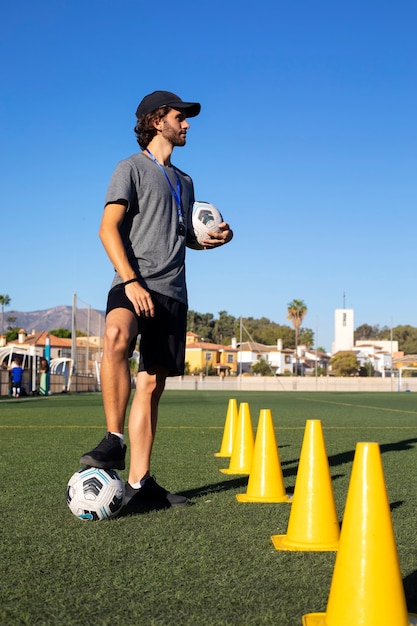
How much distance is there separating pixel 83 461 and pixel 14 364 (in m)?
23.9

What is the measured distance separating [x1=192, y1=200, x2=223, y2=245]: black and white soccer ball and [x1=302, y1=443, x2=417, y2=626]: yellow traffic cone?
259cm

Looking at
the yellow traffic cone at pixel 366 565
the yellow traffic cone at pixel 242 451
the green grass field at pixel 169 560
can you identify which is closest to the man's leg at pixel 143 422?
the green grass field at pixel 169 560

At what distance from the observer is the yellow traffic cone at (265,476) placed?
4824 millimetres

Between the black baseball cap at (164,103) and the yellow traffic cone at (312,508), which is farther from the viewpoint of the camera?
the black baseball cap at (164,103)

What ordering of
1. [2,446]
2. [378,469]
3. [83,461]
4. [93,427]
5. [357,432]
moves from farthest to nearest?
1. [93,427]
2. [357,432]
3. [2,446]
4. [83,461]
5. [378,469]

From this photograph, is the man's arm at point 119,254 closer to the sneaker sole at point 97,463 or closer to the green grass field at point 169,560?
the sneaker sole at point 97,463

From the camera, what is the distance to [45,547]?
3.38 meters

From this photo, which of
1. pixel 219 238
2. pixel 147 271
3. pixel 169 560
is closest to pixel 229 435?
pixel 219 238

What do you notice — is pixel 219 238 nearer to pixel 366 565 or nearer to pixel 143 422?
pixel 143 422

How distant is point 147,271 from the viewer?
14.8 ft

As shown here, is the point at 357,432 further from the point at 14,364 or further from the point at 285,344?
the point at 285,344

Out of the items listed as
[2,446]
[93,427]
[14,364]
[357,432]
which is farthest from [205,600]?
[14,364]

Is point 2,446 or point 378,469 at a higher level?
point 378,469

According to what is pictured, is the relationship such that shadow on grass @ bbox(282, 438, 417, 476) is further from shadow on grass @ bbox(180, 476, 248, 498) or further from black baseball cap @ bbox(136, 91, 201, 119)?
black baseball cap @ bbox(136, 91, 201, 119)
